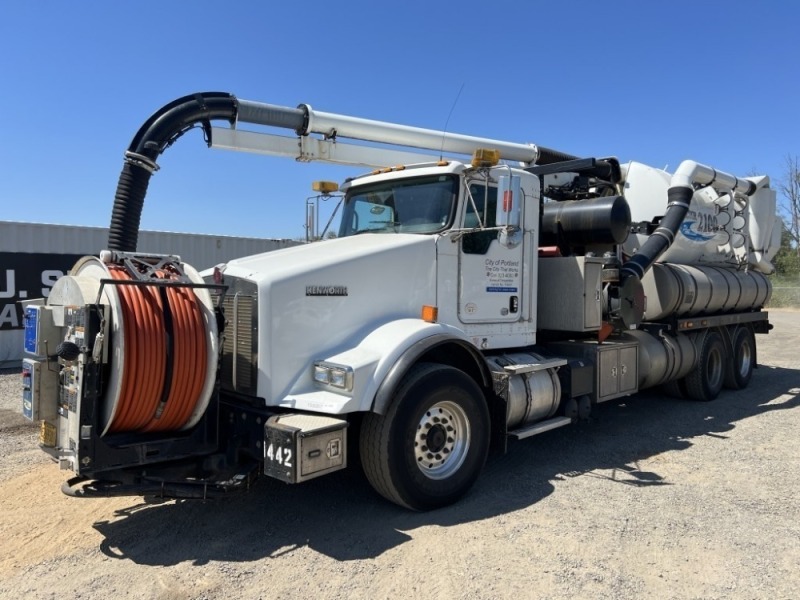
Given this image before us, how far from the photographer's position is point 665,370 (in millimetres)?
8227

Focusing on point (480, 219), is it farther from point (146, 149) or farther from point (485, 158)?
point (146, 149)

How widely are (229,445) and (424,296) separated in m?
1.95

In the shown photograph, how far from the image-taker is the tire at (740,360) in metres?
9.93

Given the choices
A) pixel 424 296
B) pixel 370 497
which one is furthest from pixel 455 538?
pixel 424 296

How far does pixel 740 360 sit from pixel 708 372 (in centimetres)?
120

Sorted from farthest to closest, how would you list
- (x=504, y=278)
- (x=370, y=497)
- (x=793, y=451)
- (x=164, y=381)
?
(x=793, y=451) < (x=504, y=278) < (x=370, y=497) < (x=164, y=381)

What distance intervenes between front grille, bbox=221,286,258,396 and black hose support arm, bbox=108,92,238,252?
2065 mm

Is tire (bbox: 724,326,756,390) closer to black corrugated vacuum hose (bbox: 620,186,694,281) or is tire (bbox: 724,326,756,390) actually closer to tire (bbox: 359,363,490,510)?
black corrugated vacuum hose (bbox: 620,186,694,281)

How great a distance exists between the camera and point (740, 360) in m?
10.1

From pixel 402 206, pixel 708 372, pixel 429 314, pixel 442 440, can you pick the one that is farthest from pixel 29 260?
pixel 708 372

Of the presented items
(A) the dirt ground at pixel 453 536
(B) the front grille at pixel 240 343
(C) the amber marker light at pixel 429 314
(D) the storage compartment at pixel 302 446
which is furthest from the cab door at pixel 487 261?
(B) the front grille at pixel 240 343

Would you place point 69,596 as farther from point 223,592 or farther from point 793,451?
point 793,451

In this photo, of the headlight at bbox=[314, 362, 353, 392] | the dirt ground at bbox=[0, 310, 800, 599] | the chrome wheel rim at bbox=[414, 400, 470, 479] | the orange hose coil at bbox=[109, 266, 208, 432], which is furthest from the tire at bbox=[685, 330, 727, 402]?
the orange hose coil at bbox=[109, 266, 208, 432]

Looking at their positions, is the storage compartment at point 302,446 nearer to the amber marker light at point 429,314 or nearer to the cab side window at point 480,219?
the amber marker light at point 429,314
